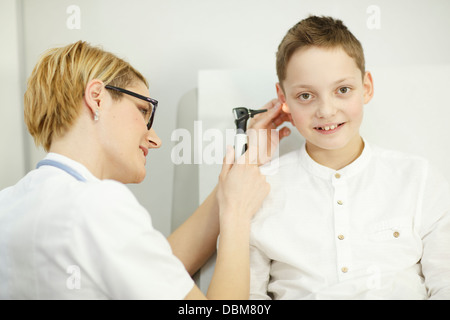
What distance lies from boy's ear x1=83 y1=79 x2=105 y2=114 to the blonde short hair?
18 millimetres

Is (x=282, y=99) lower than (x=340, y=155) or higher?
higher

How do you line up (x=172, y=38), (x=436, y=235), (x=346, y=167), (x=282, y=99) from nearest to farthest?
(x=436, y=235)
(x=346, y=167)
(x=282, y=99)
(x=172, y=38)

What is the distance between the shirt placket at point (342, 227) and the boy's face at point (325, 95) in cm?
11

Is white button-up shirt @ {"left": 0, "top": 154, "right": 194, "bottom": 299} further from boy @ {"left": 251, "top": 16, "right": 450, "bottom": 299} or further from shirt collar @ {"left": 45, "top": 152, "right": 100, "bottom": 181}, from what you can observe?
boy @ {"left": 251, "top": 16, "right": 450, "bottom": 299}

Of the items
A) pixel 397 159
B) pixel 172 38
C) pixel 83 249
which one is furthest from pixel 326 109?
pixel 172 38

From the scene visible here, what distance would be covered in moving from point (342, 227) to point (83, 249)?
71 centimetres

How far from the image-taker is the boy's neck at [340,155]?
1.36 metres

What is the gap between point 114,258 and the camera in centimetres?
85

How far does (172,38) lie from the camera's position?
1902mm

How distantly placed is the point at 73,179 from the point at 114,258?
240 millimetres

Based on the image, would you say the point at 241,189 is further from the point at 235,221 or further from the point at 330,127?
the point at 330,127

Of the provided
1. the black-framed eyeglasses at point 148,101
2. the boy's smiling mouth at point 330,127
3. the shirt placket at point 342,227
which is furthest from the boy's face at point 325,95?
the black-framed eyeglasses at point 148,101

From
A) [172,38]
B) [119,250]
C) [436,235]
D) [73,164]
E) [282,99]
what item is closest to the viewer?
[119,250]

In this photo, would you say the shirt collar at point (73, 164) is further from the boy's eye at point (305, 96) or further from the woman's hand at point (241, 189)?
the boy's eye at point (305, 96)
